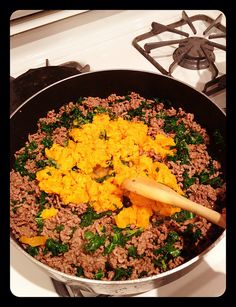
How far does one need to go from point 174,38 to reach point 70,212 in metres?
1.01

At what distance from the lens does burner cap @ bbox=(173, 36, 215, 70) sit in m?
1.50

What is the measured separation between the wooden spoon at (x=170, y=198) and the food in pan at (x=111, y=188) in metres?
0.09

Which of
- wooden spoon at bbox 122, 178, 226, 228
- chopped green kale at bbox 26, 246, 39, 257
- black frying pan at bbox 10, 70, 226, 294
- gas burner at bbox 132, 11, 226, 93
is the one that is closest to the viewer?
wooden spoon at bbox 122, 178, 226, 228

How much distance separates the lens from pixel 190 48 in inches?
59.9

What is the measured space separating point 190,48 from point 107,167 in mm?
707

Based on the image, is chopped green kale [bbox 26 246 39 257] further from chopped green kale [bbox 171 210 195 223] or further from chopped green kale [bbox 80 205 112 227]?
chopped green kale [bbox 171 210 195 223]

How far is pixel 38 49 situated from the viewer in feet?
5.24

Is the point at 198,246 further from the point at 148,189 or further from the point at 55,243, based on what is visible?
the point at 55,243

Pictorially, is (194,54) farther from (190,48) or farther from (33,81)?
(33,81)

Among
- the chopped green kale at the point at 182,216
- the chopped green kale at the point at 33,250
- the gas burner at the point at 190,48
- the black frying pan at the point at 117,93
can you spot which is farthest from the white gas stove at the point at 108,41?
Answer: the chopped green kale at the point at 33,250

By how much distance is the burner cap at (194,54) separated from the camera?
1.50 meters

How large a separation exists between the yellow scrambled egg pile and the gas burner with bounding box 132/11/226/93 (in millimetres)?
358

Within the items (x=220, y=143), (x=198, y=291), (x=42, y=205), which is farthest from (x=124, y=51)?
(x=198, y=291)

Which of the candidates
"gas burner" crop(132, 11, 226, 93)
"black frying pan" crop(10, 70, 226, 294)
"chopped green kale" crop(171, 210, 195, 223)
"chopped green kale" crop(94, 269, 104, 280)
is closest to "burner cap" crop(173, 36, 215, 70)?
"gas burner" crop(132, 11, 226, 93)
